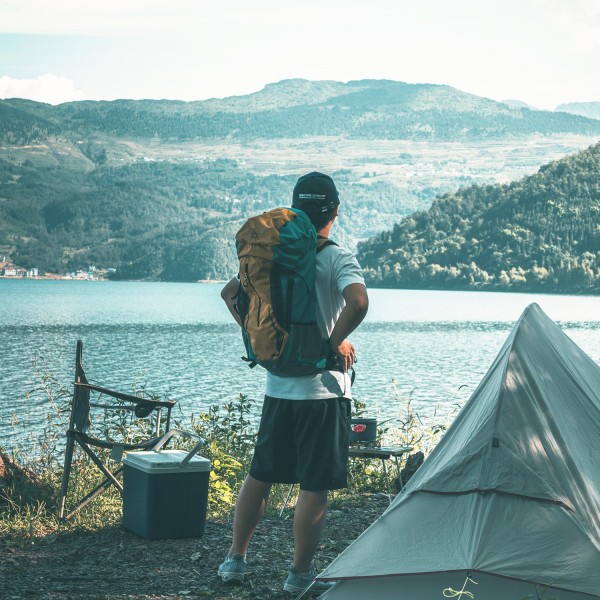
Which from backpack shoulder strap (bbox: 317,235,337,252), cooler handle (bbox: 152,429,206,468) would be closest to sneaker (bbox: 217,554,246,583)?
cooler handle (bbox: 152,429,206,468)

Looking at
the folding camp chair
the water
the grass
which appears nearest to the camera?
the grass

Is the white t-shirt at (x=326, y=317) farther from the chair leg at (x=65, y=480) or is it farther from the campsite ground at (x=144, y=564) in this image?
the chair leg at (x=65, y=480)

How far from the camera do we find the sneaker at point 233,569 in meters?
4.49

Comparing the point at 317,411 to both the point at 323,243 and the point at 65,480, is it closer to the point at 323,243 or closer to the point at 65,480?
the point at 323,243

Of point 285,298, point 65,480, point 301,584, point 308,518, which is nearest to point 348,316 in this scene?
point 285,298

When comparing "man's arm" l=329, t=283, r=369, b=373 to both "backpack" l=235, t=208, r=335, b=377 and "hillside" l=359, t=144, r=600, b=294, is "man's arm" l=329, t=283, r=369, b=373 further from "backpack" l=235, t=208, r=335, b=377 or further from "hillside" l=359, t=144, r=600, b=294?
"hillside" l=359, t=144, r=600, b=294

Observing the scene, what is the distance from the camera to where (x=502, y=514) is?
4102mm

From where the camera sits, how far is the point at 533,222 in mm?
101188

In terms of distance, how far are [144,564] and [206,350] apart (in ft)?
110

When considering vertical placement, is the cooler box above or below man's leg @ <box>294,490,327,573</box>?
below

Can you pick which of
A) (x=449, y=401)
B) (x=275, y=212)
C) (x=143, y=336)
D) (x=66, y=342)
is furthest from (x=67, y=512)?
(x=143, y=336)

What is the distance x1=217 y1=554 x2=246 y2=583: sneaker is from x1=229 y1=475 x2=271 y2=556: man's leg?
0.11 metres

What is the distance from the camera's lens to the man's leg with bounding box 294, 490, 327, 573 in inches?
162

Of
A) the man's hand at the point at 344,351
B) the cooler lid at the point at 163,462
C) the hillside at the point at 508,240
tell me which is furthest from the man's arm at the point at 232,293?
the hillside at the point at 508,240
